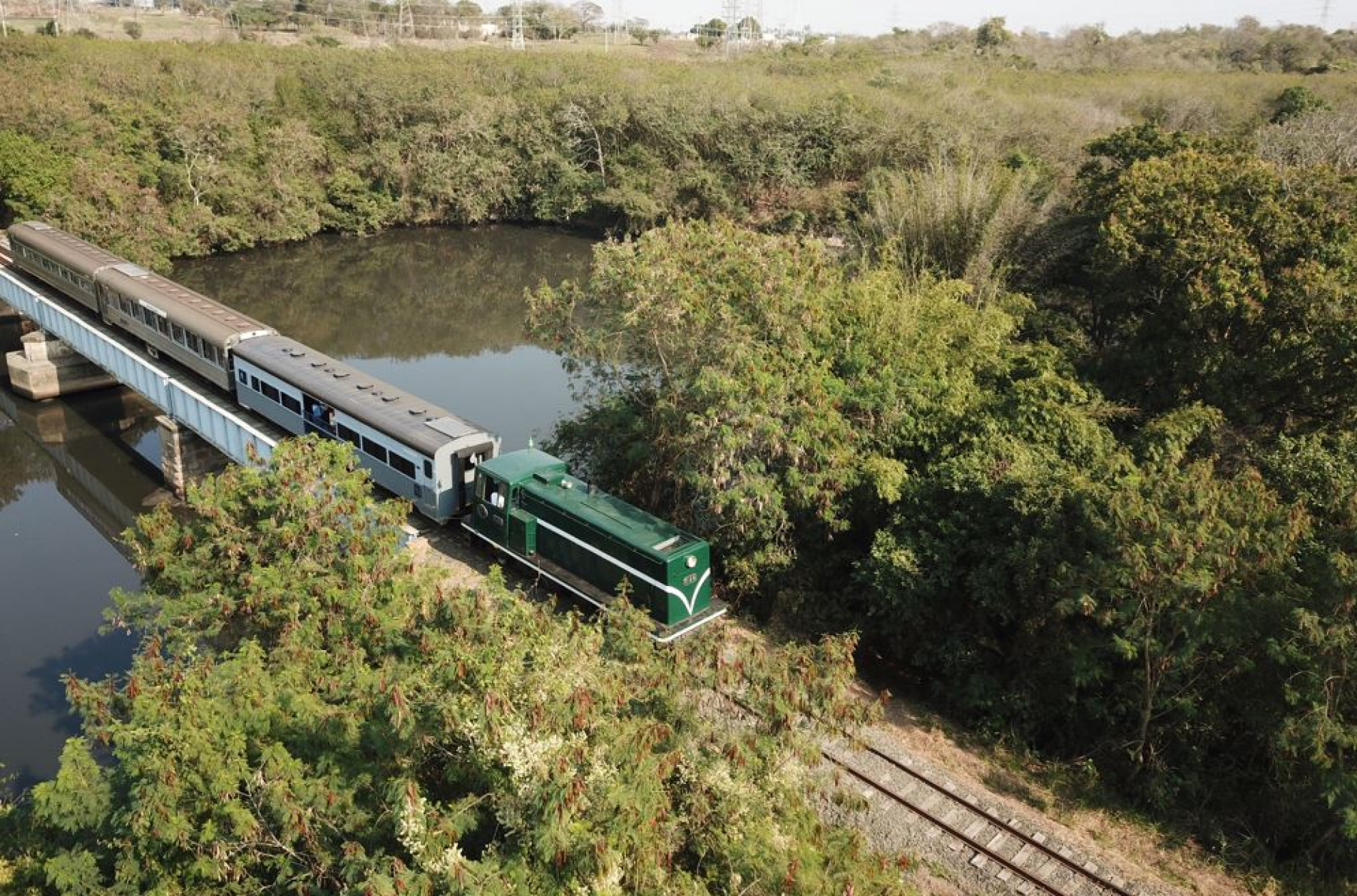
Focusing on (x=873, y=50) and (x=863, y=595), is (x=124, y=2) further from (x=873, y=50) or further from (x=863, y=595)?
(x=863, y=595)

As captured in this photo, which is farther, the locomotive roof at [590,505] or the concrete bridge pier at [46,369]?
the concrete bridge pier at [46,369]

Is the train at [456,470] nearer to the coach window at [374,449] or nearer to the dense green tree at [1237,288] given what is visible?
the coach window at [374,449]

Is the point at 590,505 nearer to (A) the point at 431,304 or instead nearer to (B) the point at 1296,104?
(A) the point at 431,304

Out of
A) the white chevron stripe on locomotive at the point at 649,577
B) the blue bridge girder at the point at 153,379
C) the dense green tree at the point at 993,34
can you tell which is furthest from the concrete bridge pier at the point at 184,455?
the dense green tree at the point at 993,34

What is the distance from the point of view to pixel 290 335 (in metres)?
46.9

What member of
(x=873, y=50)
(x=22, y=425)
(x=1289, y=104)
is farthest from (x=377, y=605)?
(x=873, y=50)

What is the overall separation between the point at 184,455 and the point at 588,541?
637 inches

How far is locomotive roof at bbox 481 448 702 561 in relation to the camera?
19.7m

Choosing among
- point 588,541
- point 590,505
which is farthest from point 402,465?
point 588,541

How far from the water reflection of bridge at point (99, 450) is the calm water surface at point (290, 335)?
66 mm

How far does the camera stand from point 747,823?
9.79m

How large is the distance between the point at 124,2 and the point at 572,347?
477 ft

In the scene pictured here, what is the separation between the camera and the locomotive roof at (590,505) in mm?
19719

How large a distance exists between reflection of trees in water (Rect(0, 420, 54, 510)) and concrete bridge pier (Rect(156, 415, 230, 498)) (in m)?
6.29
